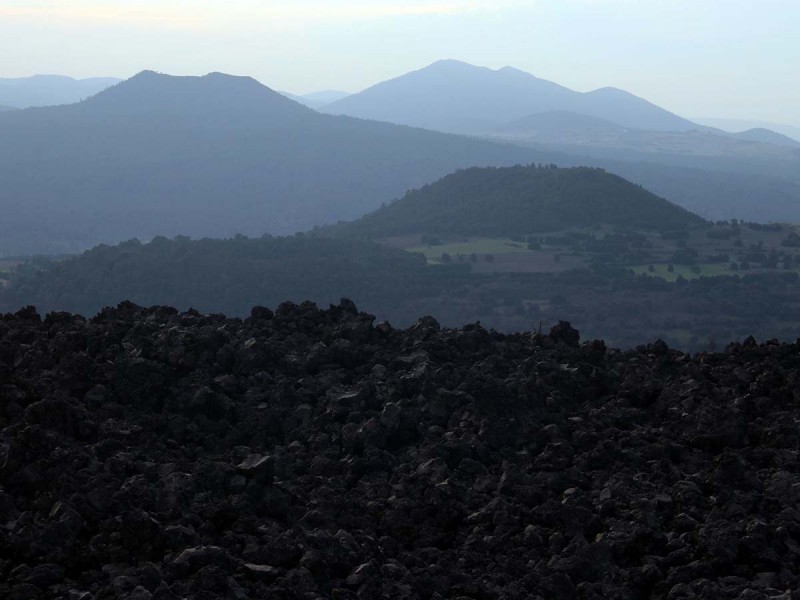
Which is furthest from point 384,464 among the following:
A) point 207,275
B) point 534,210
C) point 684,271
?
point 534,210

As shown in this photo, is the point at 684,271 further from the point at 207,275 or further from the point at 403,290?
the point at 207,275

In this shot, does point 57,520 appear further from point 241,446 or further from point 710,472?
point 710,472

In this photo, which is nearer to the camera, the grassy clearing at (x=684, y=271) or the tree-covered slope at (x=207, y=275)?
the tree-covered slope at (x=207, y=275)

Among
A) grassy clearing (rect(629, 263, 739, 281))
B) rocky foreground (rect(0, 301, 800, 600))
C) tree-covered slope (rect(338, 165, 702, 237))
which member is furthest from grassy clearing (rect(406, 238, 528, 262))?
rocky foreground (rect(0, 301, 800, 600))

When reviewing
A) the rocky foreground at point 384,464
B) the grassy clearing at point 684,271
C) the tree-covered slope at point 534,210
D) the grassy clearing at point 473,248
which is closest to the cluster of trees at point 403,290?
the grassy clearing at point 684,271

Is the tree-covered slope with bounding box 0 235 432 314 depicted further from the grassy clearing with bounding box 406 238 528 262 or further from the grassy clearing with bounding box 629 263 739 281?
the grassy clearing with bounding box 629 263 739 281

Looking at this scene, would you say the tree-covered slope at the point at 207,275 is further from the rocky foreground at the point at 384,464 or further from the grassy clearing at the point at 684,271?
the rocky foreground at the point at 384,464
